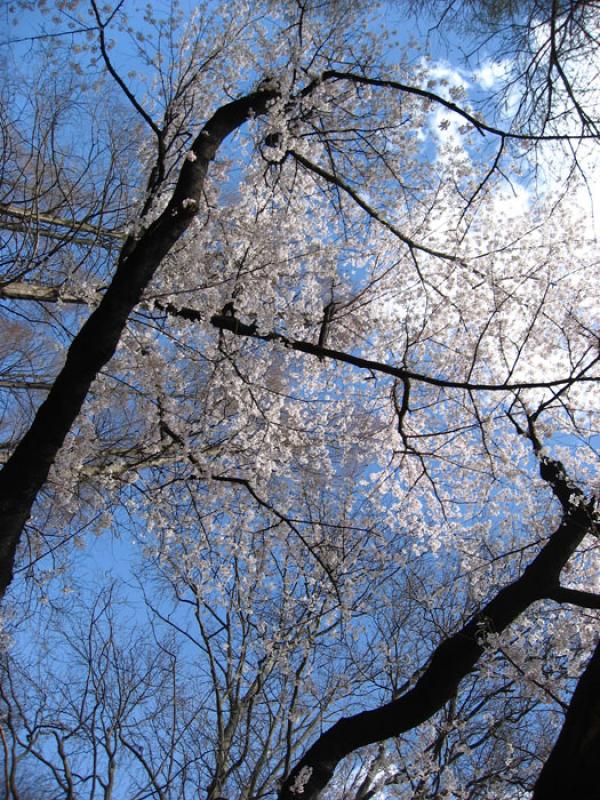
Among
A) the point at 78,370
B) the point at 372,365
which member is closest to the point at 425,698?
the point at 372,365

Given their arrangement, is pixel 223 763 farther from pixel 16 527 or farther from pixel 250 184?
pixel 250 184

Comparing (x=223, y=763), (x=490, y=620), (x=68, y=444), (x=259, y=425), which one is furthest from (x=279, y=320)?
(x=223, y=763)

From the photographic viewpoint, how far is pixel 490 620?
4625 mm

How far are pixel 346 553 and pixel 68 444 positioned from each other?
4.65m

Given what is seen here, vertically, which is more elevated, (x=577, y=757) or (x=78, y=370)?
(x=78, y=370)

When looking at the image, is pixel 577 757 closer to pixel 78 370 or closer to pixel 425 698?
pixel 425 698

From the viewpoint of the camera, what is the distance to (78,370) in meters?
3.62

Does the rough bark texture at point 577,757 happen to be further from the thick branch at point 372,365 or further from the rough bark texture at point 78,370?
the rough bark texture at point 78,370

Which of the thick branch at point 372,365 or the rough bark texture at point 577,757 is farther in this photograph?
the thick branch at point 372,365

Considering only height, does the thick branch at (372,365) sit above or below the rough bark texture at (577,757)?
above

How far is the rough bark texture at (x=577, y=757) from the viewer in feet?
6.01

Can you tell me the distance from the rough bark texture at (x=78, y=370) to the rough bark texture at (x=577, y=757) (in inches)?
110

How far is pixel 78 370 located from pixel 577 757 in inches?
121

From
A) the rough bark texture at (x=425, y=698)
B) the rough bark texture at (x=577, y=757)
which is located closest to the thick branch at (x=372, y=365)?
the rough bark texture at (x=425, y=698)
